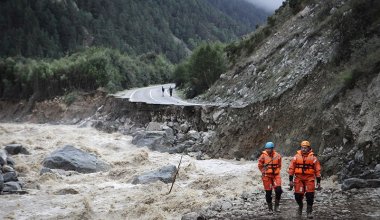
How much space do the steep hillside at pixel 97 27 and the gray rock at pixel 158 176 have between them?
96.5 m

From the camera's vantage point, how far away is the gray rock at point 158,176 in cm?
1772

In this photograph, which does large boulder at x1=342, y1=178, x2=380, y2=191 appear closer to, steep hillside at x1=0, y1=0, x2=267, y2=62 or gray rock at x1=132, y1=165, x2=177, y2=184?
gray rock at x1=132, y1=165, x2=177, y2=184

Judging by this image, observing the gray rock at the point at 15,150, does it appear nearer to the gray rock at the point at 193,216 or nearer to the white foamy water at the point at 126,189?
the white foamy water at the point at 126,189

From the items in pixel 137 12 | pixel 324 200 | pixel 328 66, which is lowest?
pixel 324 200

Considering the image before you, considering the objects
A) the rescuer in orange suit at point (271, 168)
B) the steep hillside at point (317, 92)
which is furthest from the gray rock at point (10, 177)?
the rescuer in orange suit at point (271, 168)

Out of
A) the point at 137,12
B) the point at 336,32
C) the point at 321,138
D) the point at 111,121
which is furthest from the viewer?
the point at 137,12

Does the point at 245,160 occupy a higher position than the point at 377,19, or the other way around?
the point at 377,19

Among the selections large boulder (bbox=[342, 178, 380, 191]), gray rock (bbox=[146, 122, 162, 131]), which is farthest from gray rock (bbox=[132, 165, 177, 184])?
gray rock (bbox=[146, 122, 162, 131])

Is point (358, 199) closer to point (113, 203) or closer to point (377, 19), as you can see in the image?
point (113, 203)

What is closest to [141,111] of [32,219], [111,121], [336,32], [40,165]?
[111,121]

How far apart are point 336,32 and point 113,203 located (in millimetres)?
14224

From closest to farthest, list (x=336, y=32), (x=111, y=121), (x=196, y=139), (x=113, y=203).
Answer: (x=113, y=203) → (x=336, y=32) → (x=196, y=139) → (x=111, y=121)

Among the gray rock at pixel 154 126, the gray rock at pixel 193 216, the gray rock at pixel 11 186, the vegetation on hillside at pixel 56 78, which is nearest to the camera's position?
the gray rock at pixel 193 216

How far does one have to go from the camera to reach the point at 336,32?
22484 millimetres
